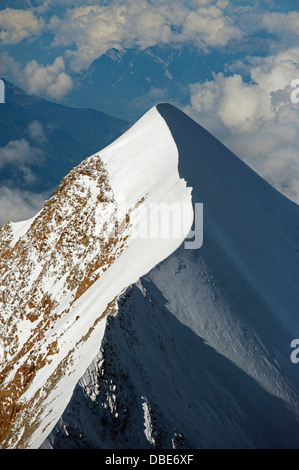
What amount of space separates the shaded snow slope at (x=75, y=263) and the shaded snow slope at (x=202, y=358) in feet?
6.22

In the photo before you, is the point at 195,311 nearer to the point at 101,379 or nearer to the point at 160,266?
the point at 160,266

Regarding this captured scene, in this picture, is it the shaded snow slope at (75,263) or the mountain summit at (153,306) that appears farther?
the shaded snow slope at (75,263)

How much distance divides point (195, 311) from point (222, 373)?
5.34m

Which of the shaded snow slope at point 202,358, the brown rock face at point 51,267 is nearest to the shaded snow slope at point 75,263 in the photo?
the brown rock face at point 51,267

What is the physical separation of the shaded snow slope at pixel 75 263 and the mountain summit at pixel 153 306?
0.64 ft

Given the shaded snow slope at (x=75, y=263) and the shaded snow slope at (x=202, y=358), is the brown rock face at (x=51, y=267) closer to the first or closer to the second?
the shaded snow slope at (x=75, y=263)

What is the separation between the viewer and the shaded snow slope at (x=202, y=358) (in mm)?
30688

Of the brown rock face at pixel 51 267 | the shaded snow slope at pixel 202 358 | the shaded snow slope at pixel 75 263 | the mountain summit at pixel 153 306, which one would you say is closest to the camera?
the shaded snow slope at pixel 202 358

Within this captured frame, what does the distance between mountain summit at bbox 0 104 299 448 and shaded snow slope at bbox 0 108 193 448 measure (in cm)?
20

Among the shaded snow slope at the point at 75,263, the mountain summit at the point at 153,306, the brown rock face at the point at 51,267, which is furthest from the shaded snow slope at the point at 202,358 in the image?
the brown rock face at the point at 51,267

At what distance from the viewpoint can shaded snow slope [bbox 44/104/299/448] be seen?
30688 millimetres

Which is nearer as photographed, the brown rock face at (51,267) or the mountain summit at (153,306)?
the mountain summit at (153,306)

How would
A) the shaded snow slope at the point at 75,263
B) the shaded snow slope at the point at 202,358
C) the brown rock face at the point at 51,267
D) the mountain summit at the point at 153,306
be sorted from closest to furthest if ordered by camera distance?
the shaded snow slope at the point at 202,358 → the mountain summit at the point at 153,306 → the shaded snow slope at the point at 75,263 → the brown rock face at the point at 51,267
